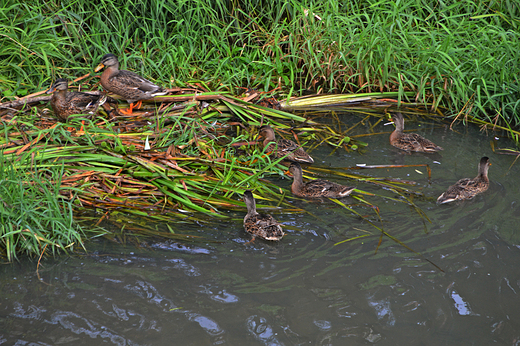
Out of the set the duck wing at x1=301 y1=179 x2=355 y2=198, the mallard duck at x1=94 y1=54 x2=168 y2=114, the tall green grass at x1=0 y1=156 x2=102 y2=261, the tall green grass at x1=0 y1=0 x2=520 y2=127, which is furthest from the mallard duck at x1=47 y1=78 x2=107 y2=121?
the duck wing at x1=301 y1=179 x2=355 y2=198

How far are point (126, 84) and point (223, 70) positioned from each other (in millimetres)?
1671

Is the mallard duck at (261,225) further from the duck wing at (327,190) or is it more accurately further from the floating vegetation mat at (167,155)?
the duck wing at (327,190)

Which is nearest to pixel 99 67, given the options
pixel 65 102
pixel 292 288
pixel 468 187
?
pixel 65 102

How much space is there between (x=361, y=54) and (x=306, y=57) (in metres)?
0.84

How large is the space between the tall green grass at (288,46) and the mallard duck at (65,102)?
0.78 m

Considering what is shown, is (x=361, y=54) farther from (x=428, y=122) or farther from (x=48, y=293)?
(x=48, y=293)

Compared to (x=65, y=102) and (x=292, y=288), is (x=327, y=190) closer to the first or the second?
(x=292, y=288)

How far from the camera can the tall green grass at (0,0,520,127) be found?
20.8 ft

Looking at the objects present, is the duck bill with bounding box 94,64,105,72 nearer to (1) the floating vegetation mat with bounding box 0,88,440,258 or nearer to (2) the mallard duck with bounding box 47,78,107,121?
(2) the mallard duck with bounding box 47,78,107,121

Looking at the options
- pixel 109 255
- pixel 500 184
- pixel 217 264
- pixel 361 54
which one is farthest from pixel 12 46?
pixel 500 184

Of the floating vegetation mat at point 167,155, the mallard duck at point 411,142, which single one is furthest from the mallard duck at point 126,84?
the mallard duck at point 411,142

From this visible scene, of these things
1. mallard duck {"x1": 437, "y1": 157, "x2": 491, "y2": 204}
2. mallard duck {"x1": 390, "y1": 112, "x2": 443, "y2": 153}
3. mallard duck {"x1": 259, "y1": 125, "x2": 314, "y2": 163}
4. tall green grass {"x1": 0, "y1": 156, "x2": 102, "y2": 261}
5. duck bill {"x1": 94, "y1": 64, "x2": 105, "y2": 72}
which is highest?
duck bill {"x1": 94, "y1": 64, "x2": 105, "y2": 72}

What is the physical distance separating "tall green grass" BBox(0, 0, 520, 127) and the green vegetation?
3 centimetres

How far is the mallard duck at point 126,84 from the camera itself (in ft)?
19.2
